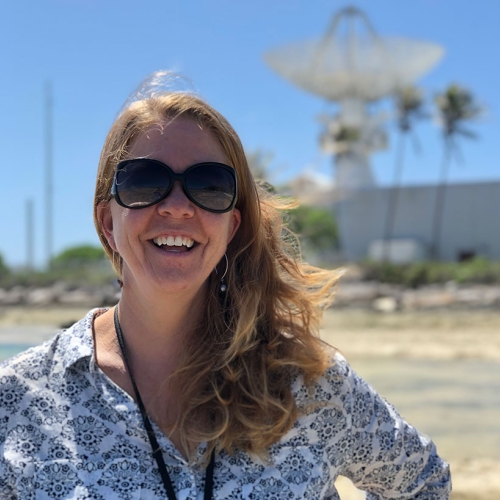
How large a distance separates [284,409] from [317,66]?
232 ft

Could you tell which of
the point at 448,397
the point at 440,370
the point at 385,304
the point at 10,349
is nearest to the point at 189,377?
the point at 10,349

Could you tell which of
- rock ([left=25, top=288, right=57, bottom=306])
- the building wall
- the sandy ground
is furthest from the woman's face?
the building wall

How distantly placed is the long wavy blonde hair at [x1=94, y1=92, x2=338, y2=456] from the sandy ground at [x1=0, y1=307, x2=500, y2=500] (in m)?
0.44

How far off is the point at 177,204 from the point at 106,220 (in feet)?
1.02

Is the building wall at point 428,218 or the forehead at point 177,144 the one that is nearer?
the forehead at point 177,144

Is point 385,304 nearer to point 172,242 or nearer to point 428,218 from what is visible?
point 428,218

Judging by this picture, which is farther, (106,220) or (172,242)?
(106,220)

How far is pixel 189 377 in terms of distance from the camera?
6.28 ft

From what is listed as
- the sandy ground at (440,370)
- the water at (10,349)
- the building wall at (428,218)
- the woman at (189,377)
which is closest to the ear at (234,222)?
the woman at (189,377)

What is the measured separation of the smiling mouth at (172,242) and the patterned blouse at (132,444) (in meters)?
0.33

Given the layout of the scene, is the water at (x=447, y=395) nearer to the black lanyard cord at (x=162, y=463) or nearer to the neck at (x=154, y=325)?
the neck at (x=154, y=325)

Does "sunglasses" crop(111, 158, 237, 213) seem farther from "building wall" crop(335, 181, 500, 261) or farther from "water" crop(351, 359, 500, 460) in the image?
"building wall" crop(335, 181, 500, 261)

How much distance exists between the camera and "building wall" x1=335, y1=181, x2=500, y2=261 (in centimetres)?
4119

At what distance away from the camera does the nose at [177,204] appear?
185 cm
